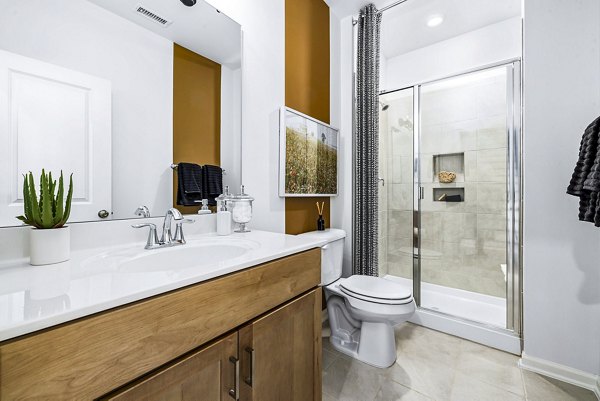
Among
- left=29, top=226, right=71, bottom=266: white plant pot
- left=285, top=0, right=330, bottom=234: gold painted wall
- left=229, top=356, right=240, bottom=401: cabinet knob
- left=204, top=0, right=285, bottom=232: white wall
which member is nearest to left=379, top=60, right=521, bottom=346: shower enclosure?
left=285, top=0, right=330, bottom=234: gold painted wall

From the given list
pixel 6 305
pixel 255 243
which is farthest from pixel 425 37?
pixel 6 305

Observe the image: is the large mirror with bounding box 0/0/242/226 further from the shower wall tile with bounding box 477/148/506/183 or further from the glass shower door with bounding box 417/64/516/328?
the shower wall tile with bounding box 477/148/506/183

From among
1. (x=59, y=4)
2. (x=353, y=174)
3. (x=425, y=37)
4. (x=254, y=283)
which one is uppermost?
(x=425, y=37)

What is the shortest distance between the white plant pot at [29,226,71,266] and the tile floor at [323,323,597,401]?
4.24 feet

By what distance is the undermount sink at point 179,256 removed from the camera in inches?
31.2

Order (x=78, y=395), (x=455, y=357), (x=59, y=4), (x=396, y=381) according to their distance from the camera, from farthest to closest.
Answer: (x=455, y=357) → (x=396, y=381) → (x=59, y=4) → (x=78, y=395)

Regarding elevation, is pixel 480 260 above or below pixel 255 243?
below

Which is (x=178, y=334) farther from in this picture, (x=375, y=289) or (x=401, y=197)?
(x=401, y=197)

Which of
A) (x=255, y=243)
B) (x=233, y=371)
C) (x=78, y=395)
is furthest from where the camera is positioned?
(x=255, y=243)

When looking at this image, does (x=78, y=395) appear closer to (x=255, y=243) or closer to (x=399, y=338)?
(x=255, y=243)

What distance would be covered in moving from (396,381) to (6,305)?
162cm

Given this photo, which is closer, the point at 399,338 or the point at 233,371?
the point at 233,371

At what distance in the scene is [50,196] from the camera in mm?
723

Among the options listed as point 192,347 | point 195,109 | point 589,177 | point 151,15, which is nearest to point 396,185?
point 589,177
